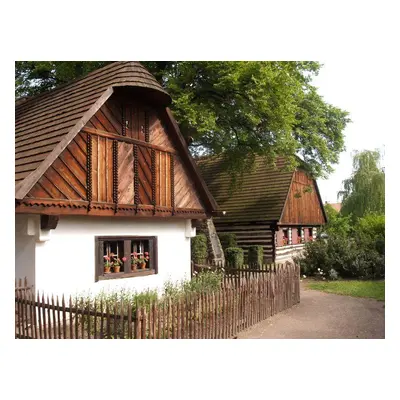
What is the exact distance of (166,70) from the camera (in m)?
→ 14.9

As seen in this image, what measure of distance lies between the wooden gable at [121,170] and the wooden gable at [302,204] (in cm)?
975

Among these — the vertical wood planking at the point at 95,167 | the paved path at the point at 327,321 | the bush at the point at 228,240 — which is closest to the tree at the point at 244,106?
the bush at the point at 228,240

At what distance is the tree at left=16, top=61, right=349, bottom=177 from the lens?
13367mm

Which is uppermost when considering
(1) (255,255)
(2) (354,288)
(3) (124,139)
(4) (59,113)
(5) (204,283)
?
(4) (59,113)

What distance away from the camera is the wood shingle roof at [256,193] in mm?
19328

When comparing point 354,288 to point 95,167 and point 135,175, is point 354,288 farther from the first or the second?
point 95,167

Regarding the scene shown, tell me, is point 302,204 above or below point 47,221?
above

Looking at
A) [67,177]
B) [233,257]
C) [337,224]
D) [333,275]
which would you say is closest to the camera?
[67,177]

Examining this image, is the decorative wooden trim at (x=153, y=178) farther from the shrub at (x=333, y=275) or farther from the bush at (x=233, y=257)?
the shrub at (x=333, y=275)

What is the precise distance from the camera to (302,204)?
69.9ft

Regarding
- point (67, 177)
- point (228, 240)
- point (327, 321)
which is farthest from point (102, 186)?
point (228, 240)

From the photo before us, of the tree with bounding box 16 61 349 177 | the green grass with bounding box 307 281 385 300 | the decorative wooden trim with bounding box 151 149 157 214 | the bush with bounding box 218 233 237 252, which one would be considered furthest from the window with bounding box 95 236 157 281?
the bush with bounding box 218 233 237 252

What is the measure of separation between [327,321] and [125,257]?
4.64 metres
